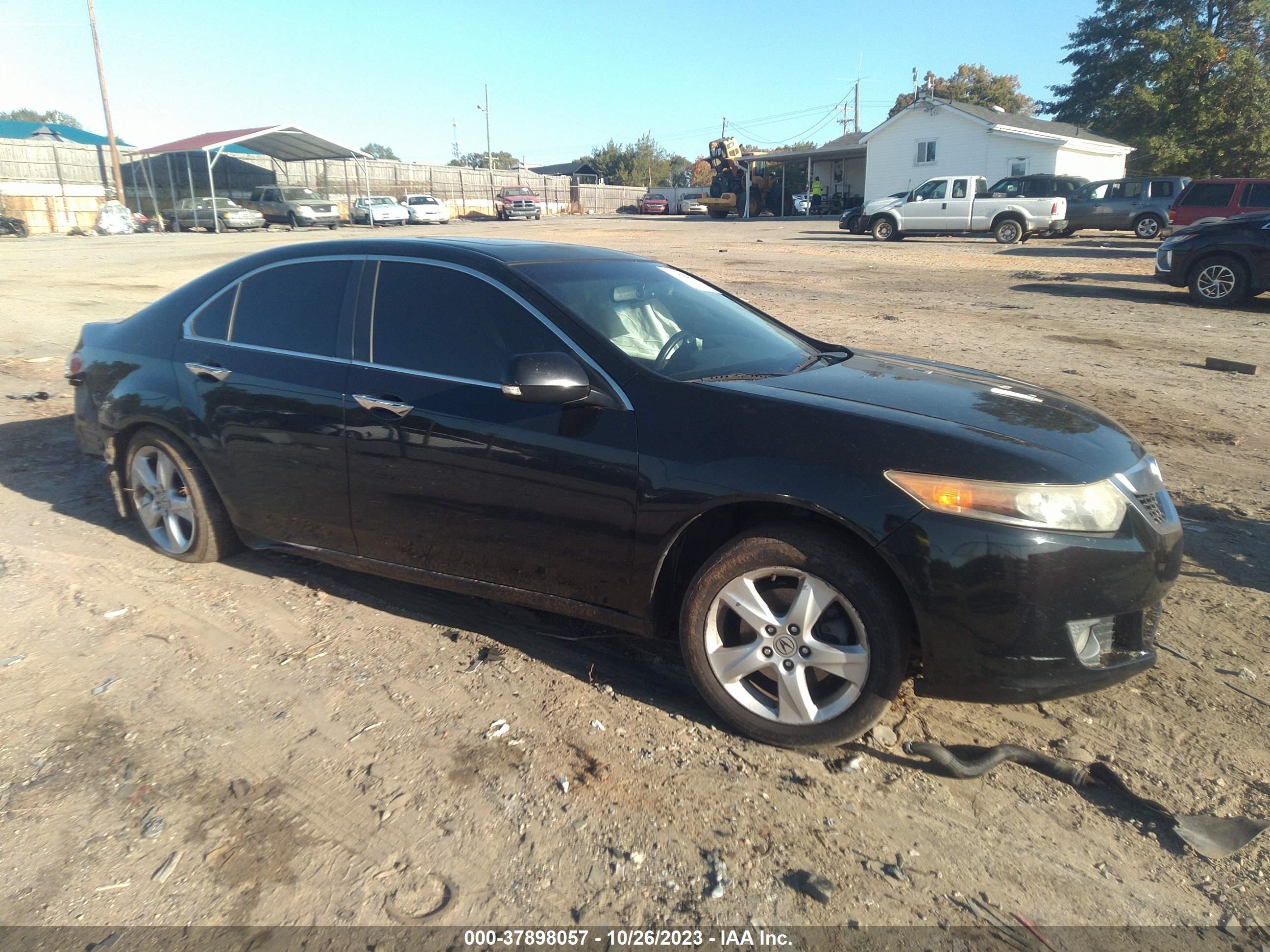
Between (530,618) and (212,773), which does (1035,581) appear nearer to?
(530,618)

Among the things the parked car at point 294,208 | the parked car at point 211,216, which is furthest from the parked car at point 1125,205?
the parked car at point 211,216

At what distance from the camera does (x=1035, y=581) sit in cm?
277

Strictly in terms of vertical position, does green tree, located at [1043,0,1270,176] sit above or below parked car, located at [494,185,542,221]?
above

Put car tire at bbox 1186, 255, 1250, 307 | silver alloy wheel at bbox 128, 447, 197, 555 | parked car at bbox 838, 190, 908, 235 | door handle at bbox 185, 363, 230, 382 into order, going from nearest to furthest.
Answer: door handle at bbox 185, 363, 230, 382, silver alloy wheel at bbox 128, 447, 197, 555, car tire at bbox 1186, 255, 1250, 307, parked car at bbox 838, 190, 908, 235

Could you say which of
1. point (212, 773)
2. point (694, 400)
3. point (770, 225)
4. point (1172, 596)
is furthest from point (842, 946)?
point (770, 225)

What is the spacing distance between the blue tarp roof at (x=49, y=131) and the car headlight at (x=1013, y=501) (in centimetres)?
6437

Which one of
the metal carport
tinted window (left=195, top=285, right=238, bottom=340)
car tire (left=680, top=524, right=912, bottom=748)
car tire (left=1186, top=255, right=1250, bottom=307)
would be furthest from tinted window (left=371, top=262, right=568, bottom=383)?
the metal carport

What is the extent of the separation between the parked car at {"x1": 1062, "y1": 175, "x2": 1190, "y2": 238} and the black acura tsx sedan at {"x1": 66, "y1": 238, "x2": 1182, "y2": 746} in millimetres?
26838

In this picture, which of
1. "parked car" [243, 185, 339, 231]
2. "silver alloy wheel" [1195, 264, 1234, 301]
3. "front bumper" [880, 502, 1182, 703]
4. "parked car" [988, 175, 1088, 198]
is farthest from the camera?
"parked car" [243, 185, 339, 231]

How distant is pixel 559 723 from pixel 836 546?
1.22m

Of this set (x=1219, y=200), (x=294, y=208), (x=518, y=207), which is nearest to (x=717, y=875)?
(x=1219, y=200)

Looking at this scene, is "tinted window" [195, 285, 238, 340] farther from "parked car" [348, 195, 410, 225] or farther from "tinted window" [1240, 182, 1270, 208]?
"parked car" [348, 195, 410, 225]

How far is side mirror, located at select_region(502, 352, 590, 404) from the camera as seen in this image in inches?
128

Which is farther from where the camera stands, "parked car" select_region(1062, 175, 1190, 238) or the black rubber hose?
"parked car" select_region(1062, 175, 1190, 238)
